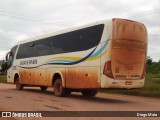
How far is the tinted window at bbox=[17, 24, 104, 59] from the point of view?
16.5 m

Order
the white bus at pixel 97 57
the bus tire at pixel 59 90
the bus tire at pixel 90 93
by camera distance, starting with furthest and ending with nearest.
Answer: the bus tire at pixel 90 93, the bus tire at pixel 59 90, the white bus at pixel 97 57

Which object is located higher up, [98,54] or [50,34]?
[50,34]

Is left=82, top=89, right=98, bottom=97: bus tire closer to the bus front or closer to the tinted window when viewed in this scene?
the tinted window

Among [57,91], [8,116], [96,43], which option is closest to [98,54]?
[96,43]

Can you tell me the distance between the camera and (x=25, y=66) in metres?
23.5

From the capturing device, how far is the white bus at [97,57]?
621 inches

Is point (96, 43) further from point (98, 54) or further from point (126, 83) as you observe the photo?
point (126, 83)

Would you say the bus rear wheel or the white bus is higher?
the white bus

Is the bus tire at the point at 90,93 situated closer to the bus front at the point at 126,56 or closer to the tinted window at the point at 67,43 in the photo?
the tinted window at the point at 67,43

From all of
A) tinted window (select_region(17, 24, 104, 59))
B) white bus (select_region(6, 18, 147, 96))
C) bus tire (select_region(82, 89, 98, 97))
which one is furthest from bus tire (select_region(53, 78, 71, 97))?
tinted window (select_region(17, 24, 104, 59))

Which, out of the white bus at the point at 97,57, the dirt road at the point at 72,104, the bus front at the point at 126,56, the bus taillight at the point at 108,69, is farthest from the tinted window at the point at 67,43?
the dirt road at the point at 72,104

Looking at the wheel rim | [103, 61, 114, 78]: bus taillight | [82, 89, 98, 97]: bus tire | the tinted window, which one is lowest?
[82, 89, 98, 97]: bus tire

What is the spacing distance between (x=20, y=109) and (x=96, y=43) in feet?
15.6

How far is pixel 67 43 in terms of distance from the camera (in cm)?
1855
